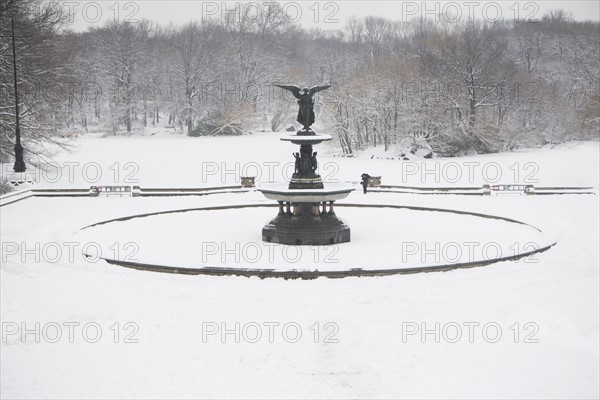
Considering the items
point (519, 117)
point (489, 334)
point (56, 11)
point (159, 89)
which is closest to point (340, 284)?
point (489, 334)

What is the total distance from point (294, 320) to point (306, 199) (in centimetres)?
732

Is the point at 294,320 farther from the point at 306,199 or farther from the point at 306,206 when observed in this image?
the point at 306,206

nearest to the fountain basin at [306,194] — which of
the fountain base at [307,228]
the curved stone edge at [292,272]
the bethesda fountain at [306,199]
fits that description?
the bethesda fountain at [306,199]

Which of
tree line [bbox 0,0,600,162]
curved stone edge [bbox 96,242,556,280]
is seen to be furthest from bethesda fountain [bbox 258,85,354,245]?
tree line [bbox 0,0,600,162]

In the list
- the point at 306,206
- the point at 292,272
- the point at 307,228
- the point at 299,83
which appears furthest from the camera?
the point at 299,83

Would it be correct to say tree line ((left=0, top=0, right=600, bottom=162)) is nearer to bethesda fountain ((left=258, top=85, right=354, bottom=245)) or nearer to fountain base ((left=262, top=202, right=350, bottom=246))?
bethesda fountain ((left=258, top=85, right=354, bottom=245))

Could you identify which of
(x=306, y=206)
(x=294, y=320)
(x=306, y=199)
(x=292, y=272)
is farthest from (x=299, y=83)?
(x=294, y=320)

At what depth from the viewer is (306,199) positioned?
2056 cm

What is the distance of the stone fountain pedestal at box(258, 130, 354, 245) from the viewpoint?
20.7m

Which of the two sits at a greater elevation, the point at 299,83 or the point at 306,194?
the point at 299,83

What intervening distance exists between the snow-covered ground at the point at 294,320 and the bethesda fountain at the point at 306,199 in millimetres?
1132

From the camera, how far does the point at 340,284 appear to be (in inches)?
637

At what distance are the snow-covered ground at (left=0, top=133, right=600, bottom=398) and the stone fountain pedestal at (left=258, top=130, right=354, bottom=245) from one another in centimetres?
109

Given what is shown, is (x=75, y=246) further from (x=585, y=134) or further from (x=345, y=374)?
(x=585, y=134)
